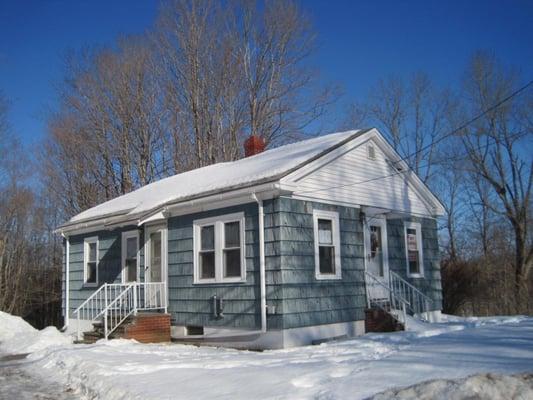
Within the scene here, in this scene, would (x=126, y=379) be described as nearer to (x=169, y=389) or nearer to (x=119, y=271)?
(x=169, y=389)

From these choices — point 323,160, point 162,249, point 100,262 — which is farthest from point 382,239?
point 100,262

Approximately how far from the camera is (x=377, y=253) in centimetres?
1402

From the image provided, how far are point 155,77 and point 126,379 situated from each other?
Answer: 24.8 metres

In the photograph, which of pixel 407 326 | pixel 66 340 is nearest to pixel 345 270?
pixel 407 326

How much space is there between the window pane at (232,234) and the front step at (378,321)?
3.54m

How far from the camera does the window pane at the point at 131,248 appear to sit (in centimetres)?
1502

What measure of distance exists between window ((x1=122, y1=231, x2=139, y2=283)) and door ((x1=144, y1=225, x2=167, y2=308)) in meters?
0.54

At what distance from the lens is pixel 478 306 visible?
76.7 feet

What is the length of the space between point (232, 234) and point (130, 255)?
4.29m

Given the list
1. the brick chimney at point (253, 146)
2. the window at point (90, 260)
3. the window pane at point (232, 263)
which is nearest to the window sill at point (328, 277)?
the window pane at point (232, 263)

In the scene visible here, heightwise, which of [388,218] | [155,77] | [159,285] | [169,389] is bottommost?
[169,389]

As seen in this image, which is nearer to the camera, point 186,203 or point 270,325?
point 270,325

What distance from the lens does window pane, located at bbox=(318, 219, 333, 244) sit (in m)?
12.3

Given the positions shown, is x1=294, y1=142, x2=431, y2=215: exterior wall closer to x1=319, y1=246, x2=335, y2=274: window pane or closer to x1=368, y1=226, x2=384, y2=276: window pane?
x1=368, y1=226, x2=384, y2=276: window pane
